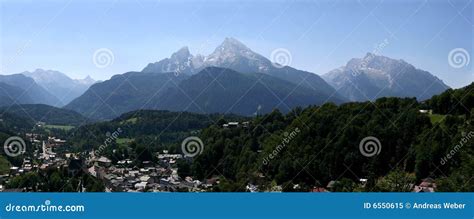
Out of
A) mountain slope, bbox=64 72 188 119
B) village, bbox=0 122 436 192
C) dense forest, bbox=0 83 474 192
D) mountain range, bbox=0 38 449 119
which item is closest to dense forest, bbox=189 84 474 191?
dense forest, bbox=0 83 474 192

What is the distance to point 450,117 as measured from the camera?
34.8 metres

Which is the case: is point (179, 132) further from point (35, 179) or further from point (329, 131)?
point (35, 179)

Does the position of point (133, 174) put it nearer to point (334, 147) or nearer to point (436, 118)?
point (334, 147)

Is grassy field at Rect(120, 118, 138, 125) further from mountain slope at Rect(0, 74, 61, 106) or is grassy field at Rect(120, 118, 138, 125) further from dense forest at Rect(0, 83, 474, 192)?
mountain slope at Rect(0, 74, 61, 106)

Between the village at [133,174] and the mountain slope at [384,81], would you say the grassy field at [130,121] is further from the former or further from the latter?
the mountain slope at [384,81]

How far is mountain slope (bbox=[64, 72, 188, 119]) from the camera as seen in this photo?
397 feet

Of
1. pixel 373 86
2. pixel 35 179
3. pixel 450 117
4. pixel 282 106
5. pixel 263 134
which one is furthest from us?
pixel 373 86

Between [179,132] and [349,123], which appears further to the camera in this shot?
[179,132]

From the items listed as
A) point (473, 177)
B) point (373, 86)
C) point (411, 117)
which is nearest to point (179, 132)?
point (411, 117)

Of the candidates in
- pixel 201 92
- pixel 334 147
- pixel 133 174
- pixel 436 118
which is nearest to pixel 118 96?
pixel 201 92

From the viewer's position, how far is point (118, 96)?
5113 inches

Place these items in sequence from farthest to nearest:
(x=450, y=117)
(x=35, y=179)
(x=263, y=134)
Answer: (x=263, y=134) < (x=450, y=117) < (x=35, y=179)

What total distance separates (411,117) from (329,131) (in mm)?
6157

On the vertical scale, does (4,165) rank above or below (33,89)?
below
